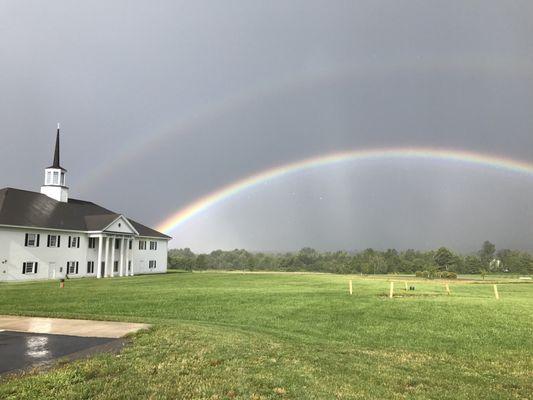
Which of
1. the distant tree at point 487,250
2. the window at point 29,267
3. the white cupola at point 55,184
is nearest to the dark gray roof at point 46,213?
the white cupola at point 55,184

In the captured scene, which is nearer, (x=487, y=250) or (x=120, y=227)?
(x=120, y=227)

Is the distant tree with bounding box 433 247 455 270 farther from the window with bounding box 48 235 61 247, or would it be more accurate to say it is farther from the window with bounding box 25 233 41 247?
the window with bounding box 25 233 41 247

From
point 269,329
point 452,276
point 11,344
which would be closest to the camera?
point 11,344

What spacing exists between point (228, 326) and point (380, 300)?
10918 millimetres

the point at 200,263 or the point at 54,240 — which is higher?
the point at 54,240

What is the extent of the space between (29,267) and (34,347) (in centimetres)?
4165

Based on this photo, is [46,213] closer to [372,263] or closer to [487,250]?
[372,263]

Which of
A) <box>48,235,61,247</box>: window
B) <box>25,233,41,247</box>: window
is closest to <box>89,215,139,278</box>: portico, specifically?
<box>48,235,61,247</box>: window

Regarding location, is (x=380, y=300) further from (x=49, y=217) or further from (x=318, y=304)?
(x=49, y=217)

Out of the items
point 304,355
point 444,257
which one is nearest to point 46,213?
point 304,355

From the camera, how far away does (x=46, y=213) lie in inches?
2064

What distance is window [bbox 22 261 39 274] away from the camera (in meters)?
46.3

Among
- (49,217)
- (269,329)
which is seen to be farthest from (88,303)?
(49,217)

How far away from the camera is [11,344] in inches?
416
